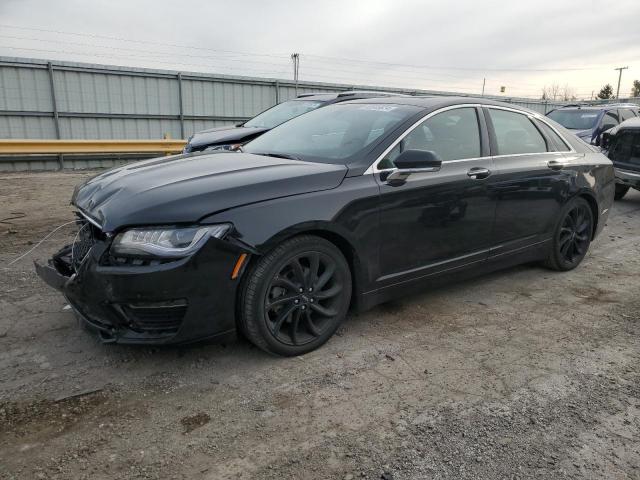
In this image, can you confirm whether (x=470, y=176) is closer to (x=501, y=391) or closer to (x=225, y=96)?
(x=501, y=391)

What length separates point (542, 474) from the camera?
2.19 meters

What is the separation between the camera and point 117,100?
13.7 metres

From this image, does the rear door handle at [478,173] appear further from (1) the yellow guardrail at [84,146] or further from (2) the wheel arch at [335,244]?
(1) the yellow guardrail at [84,146]

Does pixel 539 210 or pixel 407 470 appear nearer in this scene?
pixel 407 470

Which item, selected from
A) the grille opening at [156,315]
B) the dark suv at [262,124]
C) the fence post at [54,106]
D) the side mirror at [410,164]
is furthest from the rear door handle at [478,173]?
the fence post at [54,106]

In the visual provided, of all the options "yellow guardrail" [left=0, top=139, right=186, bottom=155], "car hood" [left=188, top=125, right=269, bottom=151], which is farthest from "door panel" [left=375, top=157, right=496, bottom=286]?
"yellow guardrail" [left=0, top=139, right=186, bottom=155]

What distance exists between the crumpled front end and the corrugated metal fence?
1120 centimetres

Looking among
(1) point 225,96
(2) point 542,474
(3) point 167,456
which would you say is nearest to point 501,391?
(2) point 542,474

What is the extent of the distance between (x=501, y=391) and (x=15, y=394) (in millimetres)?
2654

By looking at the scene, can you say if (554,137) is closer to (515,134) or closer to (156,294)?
(515,134)

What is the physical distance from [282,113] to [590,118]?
8.46 meters

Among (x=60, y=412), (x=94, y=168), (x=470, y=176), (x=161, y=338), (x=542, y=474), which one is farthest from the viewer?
(x=94, y=168)

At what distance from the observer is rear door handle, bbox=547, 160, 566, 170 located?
461 centimetres

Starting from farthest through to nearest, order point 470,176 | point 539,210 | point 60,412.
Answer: point 539,210 → point 470,176 → point 60,412
